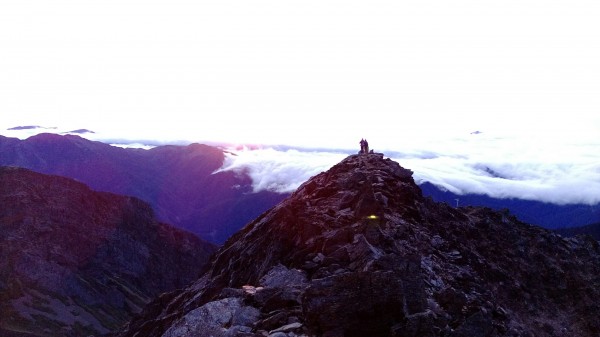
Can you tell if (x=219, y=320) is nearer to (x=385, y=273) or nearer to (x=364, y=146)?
(x=385, y=273)

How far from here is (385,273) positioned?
37875 mm

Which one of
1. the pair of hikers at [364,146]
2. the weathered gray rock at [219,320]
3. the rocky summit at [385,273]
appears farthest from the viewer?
the pair of hikers at [364,146]

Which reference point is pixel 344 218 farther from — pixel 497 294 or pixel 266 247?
pixel 497 294

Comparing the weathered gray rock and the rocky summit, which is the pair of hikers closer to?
the rocky summit

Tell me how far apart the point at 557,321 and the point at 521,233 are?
65.2 ft

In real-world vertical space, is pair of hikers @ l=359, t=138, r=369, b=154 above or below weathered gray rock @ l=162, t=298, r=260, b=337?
above

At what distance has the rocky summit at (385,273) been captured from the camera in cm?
3744

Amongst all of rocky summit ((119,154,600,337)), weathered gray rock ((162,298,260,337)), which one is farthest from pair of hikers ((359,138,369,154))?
weathered gray rock ((162,298,260,337))

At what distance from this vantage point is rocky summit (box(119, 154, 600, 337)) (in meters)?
37.4

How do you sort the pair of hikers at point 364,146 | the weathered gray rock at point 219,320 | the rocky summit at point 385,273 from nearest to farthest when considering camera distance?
the rocky summit at point 385,273, the weathered gray rock at point 219,320, the pair of hikers at point 364,146

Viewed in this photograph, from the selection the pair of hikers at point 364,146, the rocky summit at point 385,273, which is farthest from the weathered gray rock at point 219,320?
the pair of hikers at point 364,146

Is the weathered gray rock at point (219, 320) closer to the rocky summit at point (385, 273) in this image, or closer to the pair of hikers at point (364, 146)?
the rocky summit at point (385, 273)

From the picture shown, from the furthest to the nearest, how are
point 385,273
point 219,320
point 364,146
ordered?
point 364,146
point 219,320
point 385,273

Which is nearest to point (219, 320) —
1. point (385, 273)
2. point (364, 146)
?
point (385, 273)
